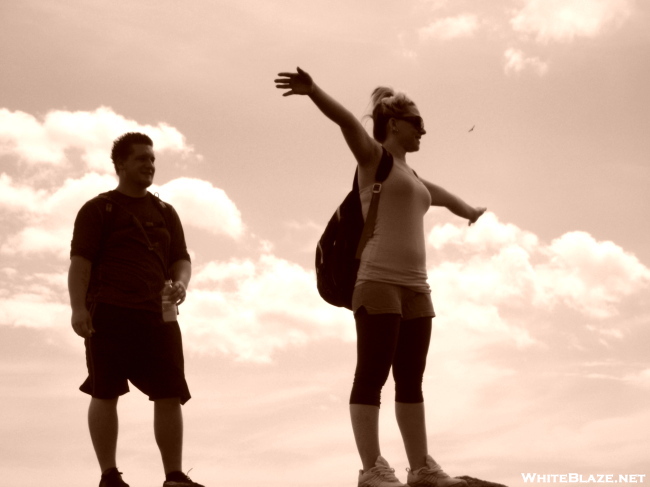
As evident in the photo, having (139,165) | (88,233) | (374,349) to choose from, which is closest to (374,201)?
(374,349)

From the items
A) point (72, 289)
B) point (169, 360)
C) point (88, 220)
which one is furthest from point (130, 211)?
point (169, 360)

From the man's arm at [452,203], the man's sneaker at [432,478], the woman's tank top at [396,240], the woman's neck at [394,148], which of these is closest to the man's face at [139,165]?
the woman's tank top at [396,240]

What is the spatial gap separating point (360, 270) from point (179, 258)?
171 cm

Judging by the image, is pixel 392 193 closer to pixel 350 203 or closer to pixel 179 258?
pixel 350 203

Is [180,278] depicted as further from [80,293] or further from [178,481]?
[178,481]

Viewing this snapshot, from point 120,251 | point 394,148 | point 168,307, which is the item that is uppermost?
point 394,148

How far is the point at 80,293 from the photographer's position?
666 cm

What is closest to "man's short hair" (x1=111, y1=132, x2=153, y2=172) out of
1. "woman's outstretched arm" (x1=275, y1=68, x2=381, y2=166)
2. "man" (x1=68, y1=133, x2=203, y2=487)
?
"man" (x1=68, y1=133, x2=203, y2=487)

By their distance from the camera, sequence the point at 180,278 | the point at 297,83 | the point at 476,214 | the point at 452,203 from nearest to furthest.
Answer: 1. the point at 297,83
2. the point at 180,278
3. the point at 452,203
4. the point at 476,214

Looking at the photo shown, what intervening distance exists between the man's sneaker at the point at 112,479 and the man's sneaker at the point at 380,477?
1.85 metres

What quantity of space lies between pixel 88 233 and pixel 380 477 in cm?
281

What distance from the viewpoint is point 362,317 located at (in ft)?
20.3

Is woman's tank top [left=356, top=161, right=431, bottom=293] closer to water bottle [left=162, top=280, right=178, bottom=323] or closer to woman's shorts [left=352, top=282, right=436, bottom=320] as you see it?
woman's shorts [left=352, top=282, right=436, bottom=320]

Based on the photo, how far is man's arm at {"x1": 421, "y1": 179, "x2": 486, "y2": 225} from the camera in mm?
7523
